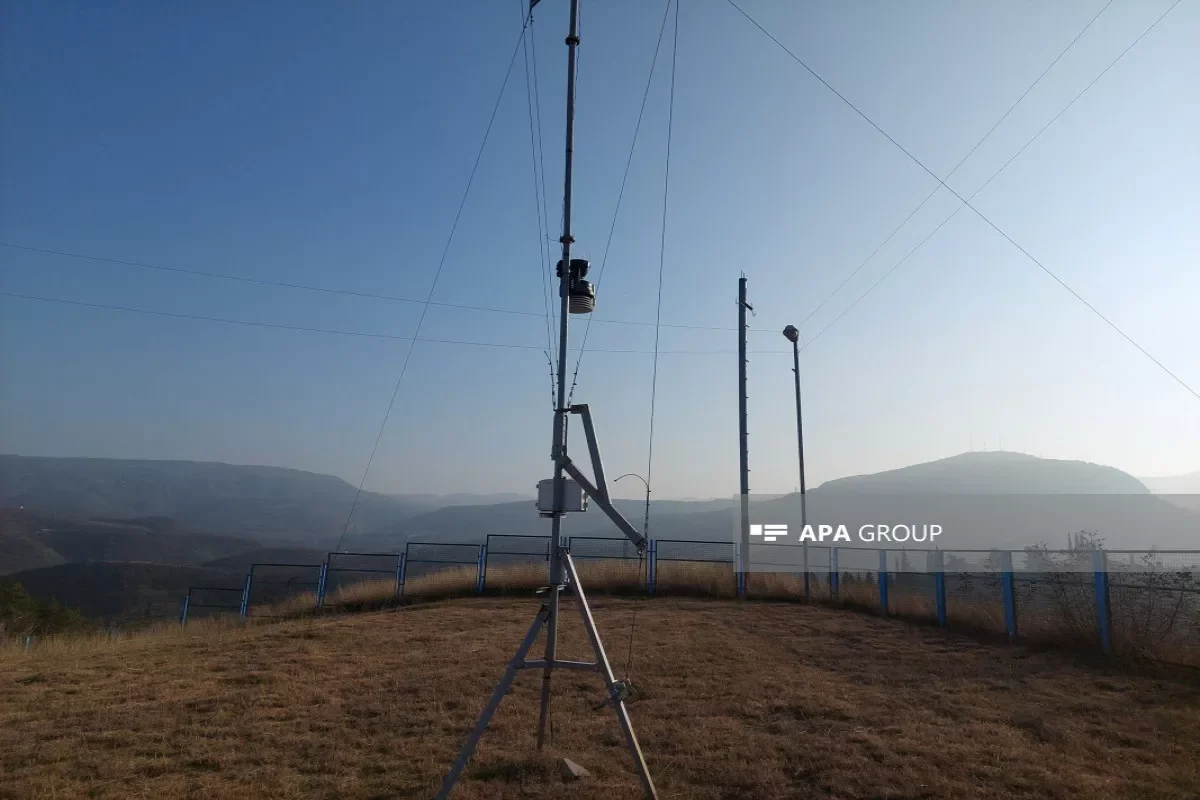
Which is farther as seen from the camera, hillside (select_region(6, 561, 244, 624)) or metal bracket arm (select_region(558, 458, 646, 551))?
hillside (select_region(6, 561, 244, 624))

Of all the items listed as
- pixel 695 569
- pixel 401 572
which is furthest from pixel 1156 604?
pixel 401 572

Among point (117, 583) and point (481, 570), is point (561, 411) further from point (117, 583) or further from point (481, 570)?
point (117, 583)

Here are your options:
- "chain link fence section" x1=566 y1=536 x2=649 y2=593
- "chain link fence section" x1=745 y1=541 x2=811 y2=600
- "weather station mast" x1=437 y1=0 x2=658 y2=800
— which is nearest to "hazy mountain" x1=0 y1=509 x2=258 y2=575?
"chain link fence section" x1=566 y1=536 x2=649 y2=593

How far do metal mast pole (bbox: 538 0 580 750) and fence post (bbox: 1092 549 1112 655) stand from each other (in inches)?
379

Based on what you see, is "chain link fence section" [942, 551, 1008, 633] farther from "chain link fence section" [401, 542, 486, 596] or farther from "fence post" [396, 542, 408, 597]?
"fence post" [396, 542, 408, 597]

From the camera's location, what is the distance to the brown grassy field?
5.20 m

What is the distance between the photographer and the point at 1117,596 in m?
10.6

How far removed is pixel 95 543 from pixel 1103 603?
496 ft

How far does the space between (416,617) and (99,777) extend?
1006 cm

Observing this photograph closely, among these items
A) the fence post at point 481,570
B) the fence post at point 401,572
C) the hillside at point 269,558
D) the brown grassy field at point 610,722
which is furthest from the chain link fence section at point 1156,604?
the hillside at point 269,558

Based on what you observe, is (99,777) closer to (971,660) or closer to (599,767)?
(599,767)

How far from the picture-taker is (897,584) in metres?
15.5

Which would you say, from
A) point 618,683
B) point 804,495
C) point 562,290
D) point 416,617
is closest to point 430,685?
point 618,683

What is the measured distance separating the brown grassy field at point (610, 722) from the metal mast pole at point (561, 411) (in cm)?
93
